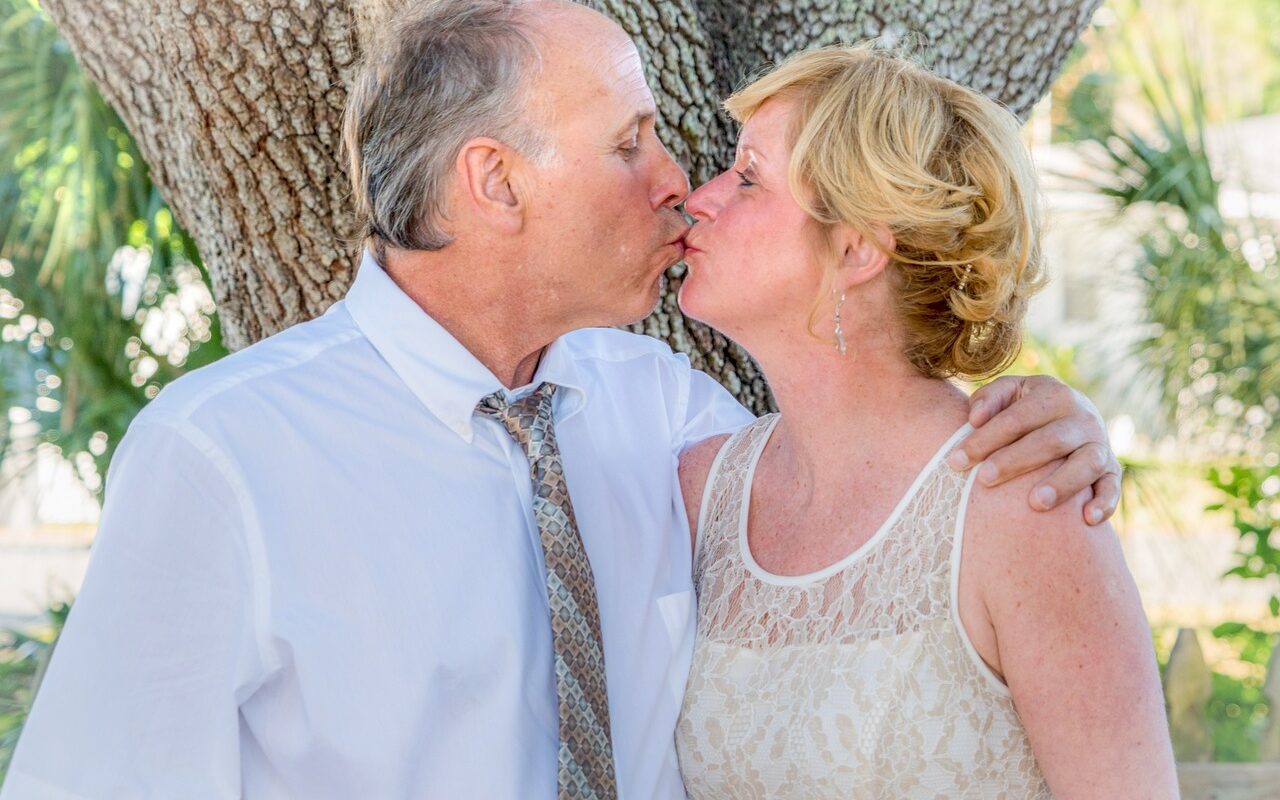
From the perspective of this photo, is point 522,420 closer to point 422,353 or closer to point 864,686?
point 422,353

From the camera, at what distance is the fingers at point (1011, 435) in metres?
1.90

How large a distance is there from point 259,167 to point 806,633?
53.1 inches

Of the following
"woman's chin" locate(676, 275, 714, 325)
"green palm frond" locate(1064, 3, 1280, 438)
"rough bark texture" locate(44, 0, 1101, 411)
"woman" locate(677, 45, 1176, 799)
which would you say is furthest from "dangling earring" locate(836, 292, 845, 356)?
"green palm frond" locate(1064, 3, 1280, 438)

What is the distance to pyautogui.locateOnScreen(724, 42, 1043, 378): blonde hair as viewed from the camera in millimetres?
2002

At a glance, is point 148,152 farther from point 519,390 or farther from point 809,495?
point 809,495

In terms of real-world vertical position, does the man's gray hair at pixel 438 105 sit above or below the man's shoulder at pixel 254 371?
above

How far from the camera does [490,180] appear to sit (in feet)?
6.70

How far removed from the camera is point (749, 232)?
2090 millimetres

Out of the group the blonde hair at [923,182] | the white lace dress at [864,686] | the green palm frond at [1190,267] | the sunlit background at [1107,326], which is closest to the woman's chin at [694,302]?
the blonde hair at [923,182]

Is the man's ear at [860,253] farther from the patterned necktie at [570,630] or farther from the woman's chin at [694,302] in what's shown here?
the patterned necktie at [570,630]

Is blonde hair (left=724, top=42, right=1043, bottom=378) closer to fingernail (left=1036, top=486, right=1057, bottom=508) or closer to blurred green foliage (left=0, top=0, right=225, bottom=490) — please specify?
fingernail (left=1036, top=486, right=1057, bottom=508)

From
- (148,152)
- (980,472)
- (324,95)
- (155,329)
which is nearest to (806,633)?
(980,472)

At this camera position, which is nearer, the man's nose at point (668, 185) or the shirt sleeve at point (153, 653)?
the shirt sleeve at point (153, 653)

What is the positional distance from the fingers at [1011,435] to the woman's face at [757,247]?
1.06 ft
